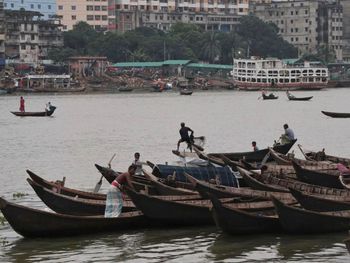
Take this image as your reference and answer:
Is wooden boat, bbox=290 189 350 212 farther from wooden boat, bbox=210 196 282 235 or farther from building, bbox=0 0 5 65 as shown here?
building, bbox=0 0 5 65

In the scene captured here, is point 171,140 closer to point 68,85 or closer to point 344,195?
point 344,195

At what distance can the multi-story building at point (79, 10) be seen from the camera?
→ 170750 mm

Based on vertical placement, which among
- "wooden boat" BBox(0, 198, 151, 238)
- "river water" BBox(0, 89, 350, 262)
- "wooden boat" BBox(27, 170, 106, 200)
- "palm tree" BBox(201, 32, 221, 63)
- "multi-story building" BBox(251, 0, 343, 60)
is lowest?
"river water" BBox(0, 89, 350, 262)

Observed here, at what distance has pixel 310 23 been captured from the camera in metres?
186

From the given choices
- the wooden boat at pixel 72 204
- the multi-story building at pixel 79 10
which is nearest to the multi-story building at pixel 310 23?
the multi-story building at pixel 79 10

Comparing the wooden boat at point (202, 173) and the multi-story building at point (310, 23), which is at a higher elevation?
the multi-story building at point (310, 23)

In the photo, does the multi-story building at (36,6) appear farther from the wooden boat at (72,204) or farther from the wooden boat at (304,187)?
the wooden boat at (72,204)

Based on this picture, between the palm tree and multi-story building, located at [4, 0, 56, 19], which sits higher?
multi-story building, located at [4, 0, 56, 19]

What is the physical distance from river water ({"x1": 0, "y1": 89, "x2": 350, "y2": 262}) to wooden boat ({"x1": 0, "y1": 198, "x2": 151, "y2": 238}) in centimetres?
19

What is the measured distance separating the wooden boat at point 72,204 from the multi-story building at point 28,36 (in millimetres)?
117644

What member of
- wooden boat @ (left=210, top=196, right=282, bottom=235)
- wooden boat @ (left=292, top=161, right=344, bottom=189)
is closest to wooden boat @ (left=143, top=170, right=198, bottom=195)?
wooden boat @ (left=210, top=196, right=282, bottom=235)

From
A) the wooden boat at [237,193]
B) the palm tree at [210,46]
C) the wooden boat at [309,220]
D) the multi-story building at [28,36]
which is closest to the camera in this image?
the wooden boat at [309,220]

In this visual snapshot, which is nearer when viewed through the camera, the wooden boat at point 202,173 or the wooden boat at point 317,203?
the wooden boat at point 317,203

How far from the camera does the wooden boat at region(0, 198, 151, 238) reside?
2155 centimetres
